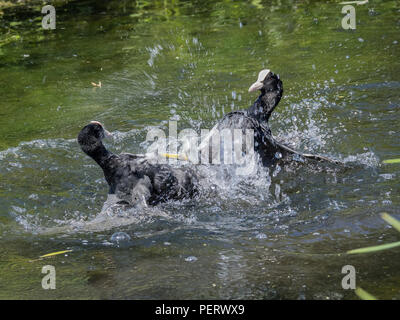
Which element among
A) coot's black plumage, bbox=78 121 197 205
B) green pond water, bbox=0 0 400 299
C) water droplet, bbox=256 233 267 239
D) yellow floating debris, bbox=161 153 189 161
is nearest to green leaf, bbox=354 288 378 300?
green pond water, bbox=0 0 400 299

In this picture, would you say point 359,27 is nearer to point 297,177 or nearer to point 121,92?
point 121,92

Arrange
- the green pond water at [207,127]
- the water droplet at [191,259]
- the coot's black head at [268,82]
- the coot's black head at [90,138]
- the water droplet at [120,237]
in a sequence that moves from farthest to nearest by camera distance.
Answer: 1. the coot's black head at [268,82]
2. the coot's black head at [90,138]
3. the water droplet at [120,237]
4. the water droplet at [191,259]
5. the green pond water at [207,127]

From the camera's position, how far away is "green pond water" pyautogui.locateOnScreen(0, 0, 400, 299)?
13.0 feet

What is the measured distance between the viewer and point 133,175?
5.07 metres

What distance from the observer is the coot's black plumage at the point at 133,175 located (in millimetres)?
4855

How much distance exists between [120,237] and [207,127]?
9.42ft

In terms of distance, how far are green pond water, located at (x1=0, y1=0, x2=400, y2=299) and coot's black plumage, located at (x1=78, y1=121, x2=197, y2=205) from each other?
16 cm

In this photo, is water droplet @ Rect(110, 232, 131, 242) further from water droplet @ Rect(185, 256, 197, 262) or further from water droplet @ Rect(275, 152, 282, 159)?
water droplet @ Rect(275, 152, 282, 159)

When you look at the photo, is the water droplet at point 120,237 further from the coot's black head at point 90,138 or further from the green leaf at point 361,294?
the green leaf at point 361,294

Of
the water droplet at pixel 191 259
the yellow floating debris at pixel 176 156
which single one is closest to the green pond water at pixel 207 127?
the water droplet at pixel 191 259

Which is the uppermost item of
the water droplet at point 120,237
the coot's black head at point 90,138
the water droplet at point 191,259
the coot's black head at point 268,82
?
the coot's black head at point 268,82

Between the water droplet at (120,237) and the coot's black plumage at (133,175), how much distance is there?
15.0 inches

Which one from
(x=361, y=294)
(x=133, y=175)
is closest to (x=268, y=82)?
(x=133, y=175)
